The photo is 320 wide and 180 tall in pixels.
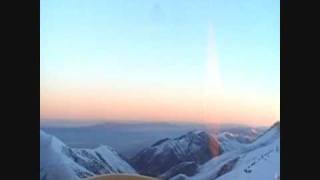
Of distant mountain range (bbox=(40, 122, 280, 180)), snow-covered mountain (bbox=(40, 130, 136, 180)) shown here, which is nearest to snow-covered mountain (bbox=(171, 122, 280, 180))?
distant mountain range (bbox=(40, 122, 280, 180))

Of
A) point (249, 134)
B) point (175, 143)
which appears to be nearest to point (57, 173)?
point (175, 143)

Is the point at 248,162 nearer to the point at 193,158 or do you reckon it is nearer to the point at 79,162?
the point at 193,158

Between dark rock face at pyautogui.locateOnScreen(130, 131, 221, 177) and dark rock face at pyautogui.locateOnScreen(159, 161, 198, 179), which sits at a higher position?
dark rock face at pyautogui.locateOnScreen(130, 131, 221, 177)

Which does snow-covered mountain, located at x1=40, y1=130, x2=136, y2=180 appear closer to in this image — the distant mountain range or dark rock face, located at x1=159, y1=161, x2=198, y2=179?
the distant mountain range
